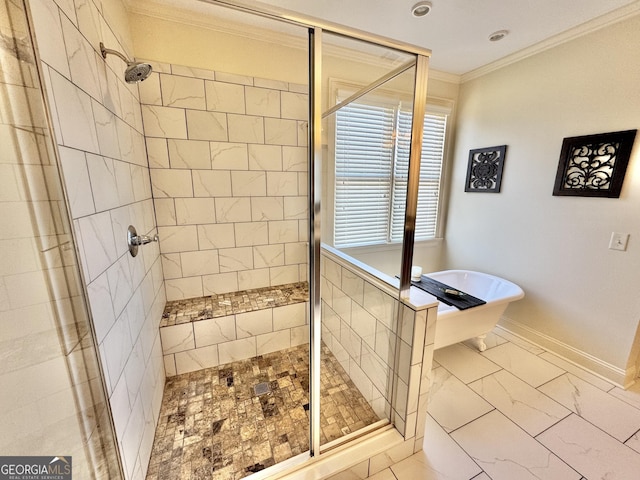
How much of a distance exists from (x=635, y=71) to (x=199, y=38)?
2956 millimetres

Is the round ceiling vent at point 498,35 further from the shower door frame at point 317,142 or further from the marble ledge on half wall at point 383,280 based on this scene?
the marble ledge on half wall at point 383,280

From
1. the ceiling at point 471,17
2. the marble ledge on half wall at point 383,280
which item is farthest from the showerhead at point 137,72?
the marble ledge on half wall at point 383,280

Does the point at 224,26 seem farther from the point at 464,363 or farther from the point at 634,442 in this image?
the point at 634,442

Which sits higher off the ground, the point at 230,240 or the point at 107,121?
the point at 107,121

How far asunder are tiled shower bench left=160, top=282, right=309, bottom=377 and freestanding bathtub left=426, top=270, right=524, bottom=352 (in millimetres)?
1124

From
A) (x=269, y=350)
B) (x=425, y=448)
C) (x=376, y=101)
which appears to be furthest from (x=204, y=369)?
(x=376, y=101)

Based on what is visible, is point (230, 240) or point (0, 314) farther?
point (230, 240)

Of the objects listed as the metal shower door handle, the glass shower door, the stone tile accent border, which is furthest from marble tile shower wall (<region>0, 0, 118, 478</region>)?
the stone tile accent border

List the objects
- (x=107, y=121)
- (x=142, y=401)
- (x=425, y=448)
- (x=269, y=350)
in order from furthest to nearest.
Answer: (x=269, y=350), (x=425, y=448), (x=142, y=401), (x=107, y=121)

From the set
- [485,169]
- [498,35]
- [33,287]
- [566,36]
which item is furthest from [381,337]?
[566,36]

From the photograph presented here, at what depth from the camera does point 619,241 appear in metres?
1.71

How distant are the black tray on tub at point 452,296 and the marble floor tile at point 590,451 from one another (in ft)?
2.57

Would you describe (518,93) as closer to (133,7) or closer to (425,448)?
(425,448)

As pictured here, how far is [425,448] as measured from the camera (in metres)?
1.38
